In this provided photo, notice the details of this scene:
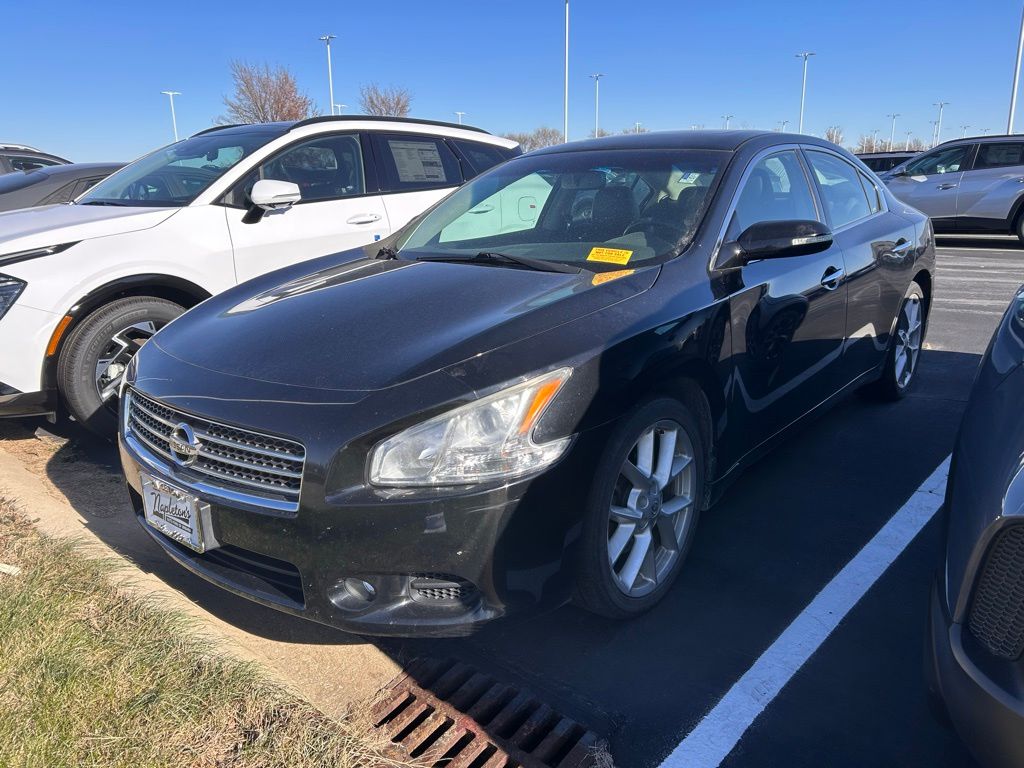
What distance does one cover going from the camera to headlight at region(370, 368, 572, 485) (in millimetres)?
2113

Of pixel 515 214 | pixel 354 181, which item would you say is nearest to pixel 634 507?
pixel 515 214

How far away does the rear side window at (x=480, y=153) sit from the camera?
6168 mm

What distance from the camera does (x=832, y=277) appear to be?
362 cm

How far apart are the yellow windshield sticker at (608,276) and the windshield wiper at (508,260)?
4.4 inches

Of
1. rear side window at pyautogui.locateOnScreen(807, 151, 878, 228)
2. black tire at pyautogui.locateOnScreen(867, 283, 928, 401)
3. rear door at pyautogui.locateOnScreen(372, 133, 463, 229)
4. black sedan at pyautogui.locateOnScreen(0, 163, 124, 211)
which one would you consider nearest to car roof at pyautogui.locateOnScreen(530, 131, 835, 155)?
rear side window at pyautogui.locateOnScreen(807, 151, 878, 228)

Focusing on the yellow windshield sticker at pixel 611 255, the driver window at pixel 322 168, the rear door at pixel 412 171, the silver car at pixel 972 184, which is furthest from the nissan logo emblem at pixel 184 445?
the silver car at pixel 972 184

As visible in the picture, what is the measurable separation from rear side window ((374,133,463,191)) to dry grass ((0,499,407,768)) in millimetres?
3674

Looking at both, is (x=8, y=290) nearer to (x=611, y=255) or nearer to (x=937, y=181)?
(x=611, y=255)

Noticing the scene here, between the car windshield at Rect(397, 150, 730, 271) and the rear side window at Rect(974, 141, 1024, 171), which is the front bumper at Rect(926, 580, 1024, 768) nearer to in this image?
the car windshield at Rect(397, 150, 730, 271)

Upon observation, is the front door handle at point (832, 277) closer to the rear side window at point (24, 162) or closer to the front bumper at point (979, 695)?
the front bumper at point (979, 695)

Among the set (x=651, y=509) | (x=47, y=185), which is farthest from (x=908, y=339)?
(x=47, y=185)

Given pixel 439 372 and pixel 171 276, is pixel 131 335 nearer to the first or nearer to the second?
pixel 171 276

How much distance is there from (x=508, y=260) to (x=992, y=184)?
12.6m

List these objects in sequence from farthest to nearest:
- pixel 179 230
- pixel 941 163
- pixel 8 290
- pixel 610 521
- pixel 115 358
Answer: pixel 941 163 < pixel 179 230 < pixel 115 358 < pixel 8 290 < pixel 610 521
